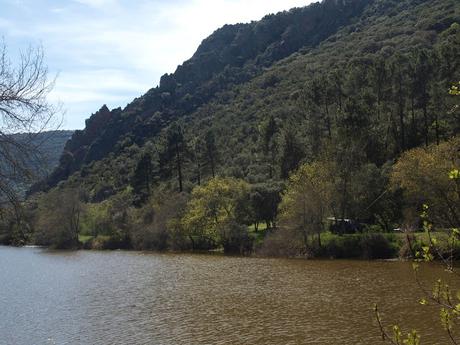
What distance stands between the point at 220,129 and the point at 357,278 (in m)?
92.0

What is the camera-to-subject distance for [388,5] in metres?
196

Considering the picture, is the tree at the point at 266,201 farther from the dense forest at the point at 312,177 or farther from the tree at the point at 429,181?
the tree at the point at 429,181

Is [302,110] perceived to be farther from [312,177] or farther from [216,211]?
[312,177]

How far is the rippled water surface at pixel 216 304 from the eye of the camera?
2358cm

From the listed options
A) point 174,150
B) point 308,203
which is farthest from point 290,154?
point 174,150

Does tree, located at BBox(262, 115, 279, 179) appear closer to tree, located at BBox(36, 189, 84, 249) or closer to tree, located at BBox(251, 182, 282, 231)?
tree, located at BBox(251, 182, 282, 231)

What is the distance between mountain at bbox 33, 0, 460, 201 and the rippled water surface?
937 centimetres

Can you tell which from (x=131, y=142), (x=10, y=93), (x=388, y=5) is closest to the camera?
(x=10, y=93)

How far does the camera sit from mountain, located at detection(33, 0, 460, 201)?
66375 mm

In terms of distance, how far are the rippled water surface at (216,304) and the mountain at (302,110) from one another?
30.7 feet

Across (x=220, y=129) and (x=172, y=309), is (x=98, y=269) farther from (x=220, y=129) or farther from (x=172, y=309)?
(x=220, y=129)

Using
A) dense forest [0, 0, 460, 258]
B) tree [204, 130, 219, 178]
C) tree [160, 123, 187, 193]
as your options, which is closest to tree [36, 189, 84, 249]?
dense forest [0, 0, 460, 258]

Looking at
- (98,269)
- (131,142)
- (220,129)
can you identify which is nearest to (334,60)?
(220,129)

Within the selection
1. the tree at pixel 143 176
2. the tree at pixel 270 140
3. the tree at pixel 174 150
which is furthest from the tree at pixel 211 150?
the tree at pixel 143 176
